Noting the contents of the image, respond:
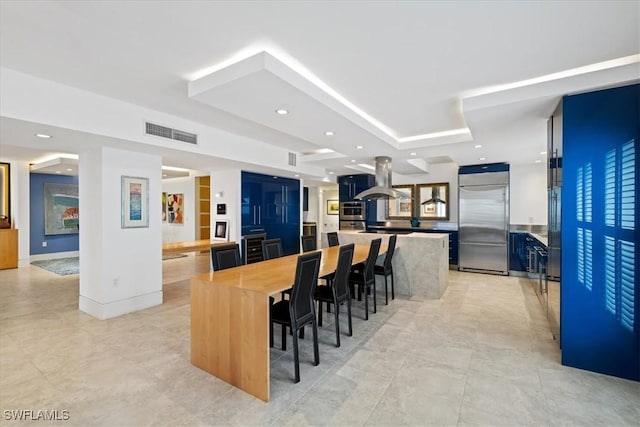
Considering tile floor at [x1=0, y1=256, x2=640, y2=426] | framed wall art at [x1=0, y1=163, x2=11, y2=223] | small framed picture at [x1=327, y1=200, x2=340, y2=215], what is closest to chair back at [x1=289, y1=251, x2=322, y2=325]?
tile floor at [x1=0, y1=256, x2=640, y2=426]

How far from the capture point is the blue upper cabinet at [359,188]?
806cm

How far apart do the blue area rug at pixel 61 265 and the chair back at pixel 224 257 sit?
5061mm

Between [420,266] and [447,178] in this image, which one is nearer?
[420,266]

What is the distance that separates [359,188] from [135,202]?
5377 mm

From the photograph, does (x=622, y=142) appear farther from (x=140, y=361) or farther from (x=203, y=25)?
(x=140, y=361)

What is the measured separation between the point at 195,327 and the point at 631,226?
349cm

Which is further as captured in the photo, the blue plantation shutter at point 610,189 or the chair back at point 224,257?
the chair back at point 224,257

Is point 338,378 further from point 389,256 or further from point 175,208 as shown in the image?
point 175,208

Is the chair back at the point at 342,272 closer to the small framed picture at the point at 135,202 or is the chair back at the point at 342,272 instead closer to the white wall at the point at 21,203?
the small framed picture at the point at 135,202

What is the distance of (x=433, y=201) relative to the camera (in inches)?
291

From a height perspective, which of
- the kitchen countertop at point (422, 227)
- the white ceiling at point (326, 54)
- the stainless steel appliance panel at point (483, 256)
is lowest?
the stainless steel appliance panel at point (483, 256)

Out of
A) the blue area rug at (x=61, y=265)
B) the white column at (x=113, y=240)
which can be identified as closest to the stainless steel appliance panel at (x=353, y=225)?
the white column at (x=113, y=240)

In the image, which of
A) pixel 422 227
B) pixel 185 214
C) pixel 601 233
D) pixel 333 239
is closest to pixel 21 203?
pixel 185 214

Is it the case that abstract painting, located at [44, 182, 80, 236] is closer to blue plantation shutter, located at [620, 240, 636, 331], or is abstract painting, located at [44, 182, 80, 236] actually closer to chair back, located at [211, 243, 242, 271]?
chair back, located at [211, 243, 242, 271]
